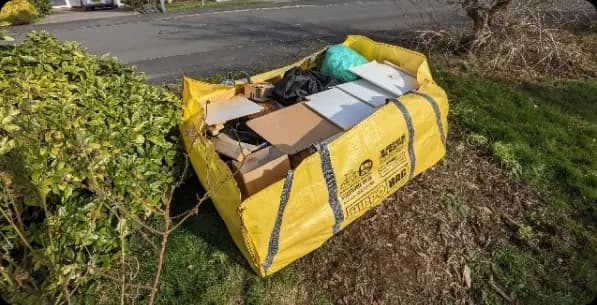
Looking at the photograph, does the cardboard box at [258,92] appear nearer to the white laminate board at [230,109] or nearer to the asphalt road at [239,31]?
the white laminate board at [230,109]

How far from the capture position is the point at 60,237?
7.45 ft

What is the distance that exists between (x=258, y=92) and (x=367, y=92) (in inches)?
46.6

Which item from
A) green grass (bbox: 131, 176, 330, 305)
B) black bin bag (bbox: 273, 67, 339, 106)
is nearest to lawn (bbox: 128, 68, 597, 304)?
green grass (bbox: 131, 176, 330, 305)

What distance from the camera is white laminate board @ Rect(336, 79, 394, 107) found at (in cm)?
341

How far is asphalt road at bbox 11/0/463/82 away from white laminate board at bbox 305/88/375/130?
9.57 feet

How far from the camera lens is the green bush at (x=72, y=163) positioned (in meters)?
2.08

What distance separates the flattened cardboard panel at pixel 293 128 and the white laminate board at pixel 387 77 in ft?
2.70

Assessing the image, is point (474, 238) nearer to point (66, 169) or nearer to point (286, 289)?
point (286, 289)

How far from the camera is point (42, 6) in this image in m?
13.3

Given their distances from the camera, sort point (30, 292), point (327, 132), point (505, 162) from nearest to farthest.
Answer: point (30, 292) → point (327, 132) → point (505, 162)

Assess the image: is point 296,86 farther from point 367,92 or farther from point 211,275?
point 211,275

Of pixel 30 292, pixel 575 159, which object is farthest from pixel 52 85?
pixel 575 159

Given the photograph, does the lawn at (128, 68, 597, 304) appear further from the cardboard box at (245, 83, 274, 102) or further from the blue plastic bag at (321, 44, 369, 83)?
the blue plastic bag at (321, 44, 369, 83)

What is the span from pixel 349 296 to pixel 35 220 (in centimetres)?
241
